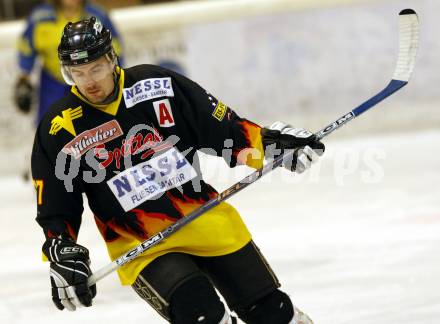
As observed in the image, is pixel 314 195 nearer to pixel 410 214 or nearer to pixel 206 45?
pixel 410 214

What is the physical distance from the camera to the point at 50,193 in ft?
8.11

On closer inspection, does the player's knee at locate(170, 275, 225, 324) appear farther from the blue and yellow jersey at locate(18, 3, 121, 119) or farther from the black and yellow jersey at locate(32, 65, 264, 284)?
the blue and yellow jersey at locate(18, 3, 121, 119)

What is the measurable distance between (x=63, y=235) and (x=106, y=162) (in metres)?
0.24

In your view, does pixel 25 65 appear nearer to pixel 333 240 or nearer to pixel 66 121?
pixel 333 240

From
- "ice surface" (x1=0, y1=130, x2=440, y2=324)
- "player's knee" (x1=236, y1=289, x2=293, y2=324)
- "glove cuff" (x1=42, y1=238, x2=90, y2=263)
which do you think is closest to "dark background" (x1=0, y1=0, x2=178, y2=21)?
"ice surface" (x1=0, y1=130, x2=440, y2=324)

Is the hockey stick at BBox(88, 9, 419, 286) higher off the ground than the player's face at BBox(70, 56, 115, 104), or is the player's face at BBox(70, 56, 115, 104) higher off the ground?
the player's face at BBox(70, 56, 115, 104)

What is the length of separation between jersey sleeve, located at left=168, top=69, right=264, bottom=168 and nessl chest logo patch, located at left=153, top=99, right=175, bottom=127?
1.9 inches

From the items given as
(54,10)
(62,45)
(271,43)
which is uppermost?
(62,45)

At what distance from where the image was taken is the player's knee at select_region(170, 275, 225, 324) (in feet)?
7.41

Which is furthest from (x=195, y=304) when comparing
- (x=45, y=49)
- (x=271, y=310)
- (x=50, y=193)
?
(x=45, y=49)

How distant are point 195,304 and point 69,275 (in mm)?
362

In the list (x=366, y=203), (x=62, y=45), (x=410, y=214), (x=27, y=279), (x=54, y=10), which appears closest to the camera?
(x=62, y=45)

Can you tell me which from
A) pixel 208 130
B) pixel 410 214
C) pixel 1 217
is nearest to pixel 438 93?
pixel 410 214

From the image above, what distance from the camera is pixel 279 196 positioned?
5285 mm
